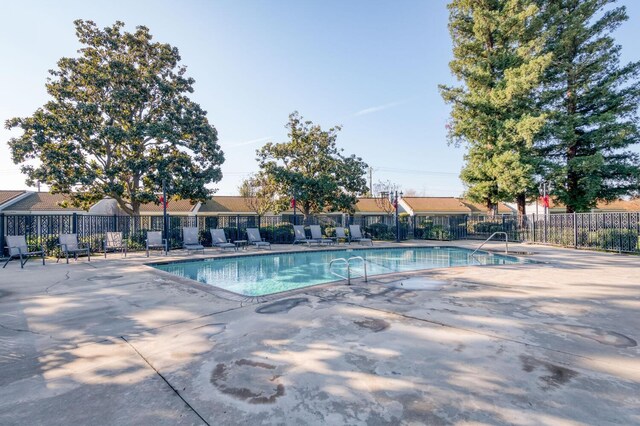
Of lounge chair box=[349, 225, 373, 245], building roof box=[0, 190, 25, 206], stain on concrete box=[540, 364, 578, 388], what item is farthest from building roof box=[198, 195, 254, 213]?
stain on concrete box=[540, 364, 578, 388]

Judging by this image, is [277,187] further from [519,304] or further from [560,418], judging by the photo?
[560,418]

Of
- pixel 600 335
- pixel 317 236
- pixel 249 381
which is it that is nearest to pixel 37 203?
pixel 317 236

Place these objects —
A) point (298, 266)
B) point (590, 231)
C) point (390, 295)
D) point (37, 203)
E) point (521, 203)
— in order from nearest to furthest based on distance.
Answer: point (390, 295)
point (298, 266)
point (590, 231)
point (521, 203)
point (37, 203)

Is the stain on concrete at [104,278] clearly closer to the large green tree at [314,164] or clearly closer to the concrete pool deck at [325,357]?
the concrete pool deck at [325,357]

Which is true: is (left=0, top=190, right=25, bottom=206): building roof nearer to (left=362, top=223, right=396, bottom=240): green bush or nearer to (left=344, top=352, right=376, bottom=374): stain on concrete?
(left=362, top=223, right=396, bottom=240): green bush

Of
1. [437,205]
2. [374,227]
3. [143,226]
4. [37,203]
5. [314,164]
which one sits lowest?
[374,227]

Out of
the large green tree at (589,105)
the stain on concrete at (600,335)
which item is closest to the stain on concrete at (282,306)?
the stain on concrete at (600,335)

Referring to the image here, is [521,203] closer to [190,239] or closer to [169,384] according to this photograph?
[190,239]

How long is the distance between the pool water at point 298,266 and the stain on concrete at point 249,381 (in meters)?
3.95

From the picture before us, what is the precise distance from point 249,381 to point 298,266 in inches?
334

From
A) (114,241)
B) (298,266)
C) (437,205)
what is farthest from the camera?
(437,205)

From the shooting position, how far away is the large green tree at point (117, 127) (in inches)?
570

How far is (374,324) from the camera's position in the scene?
12.7ft

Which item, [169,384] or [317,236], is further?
[317,236]
